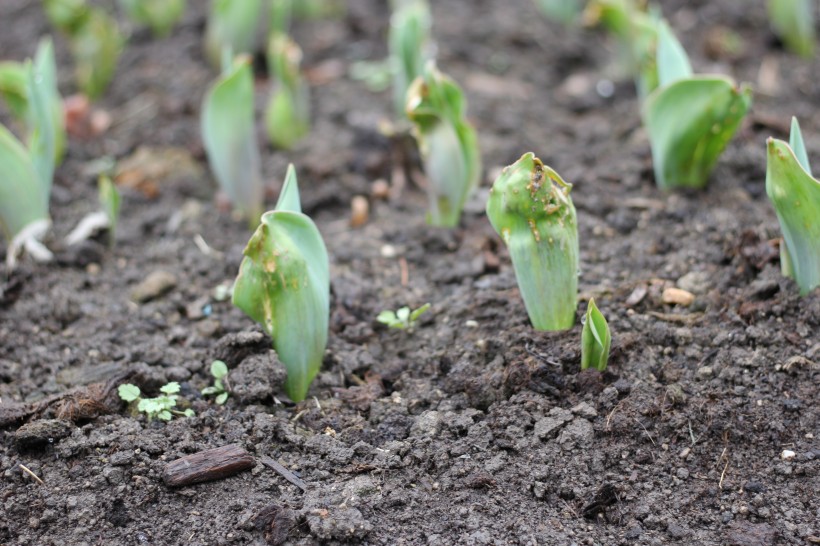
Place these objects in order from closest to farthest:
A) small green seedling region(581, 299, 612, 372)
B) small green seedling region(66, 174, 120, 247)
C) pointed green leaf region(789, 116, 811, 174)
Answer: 1. small green seedling region(581, 299, 612, 372)
2. pointed green leaf region(789, 116, 811, 174)
3. small green seedling region(66, 174, 120, 247)

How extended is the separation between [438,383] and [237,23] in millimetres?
2186

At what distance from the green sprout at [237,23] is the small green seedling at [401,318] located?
5.71 feet

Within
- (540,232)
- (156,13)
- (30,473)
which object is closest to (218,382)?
(30,473)

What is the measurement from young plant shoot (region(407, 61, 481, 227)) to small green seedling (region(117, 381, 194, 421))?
104 cm

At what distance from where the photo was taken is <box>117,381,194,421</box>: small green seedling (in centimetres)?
205

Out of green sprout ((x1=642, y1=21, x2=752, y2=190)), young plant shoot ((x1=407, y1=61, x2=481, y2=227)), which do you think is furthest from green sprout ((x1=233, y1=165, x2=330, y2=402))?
green sprout ((x1=642, y1=21, x2=752, y2=190))

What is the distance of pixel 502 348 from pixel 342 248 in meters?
0.80

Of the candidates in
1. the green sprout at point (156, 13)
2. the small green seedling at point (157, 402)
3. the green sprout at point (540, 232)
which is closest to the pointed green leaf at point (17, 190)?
the small green seedling at point (157, 402)

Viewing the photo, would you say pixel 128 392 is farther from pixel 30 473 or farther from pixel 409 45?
pixel 409 45

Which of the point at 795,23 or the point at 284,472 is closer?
Result: the point at 284,472

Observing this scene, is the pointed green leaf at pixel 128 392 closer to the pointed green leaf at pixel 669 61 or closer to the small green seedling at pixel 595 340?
the small green seedling at pixel 595 340

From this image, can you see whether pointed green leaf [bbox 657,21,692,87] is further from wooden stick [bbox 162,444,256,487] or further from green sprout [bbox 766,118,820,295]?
wooden stick [bbox 162,444,256,487]

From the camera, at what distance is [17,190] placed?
2.66 m

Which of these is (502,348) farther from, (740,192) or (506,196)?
(740,192)
